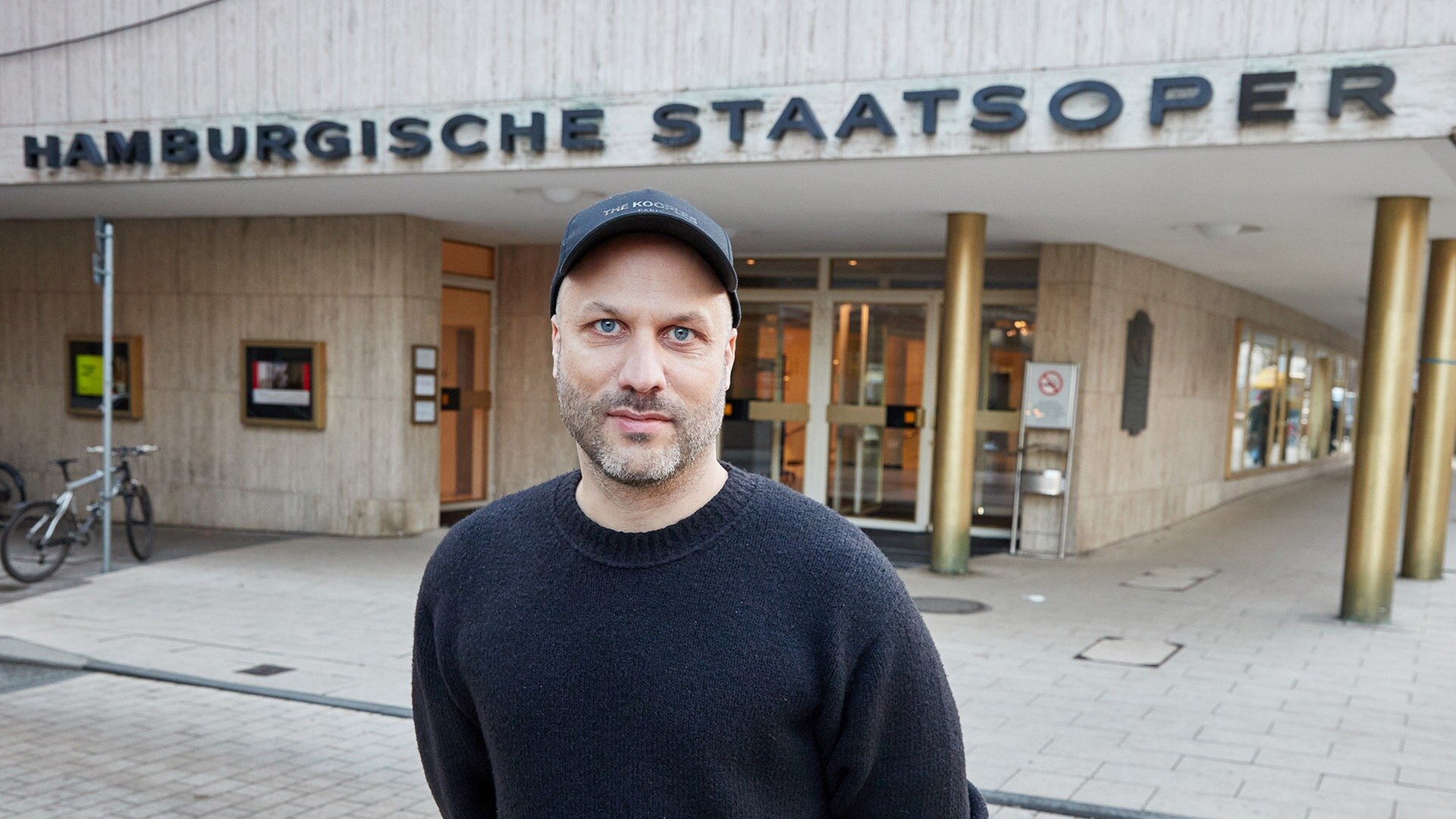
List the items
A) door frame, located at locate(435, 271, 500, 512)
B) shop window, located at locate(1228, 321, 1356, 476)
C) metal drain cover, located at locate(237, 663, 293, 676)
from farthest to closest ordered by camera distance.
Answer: shop window, located at locate(1228, 321, 1356, 476) → door frame, located at locate(435, 271, 500, 512) → metal drain cover, located at locate(237, 663, 293, 676)

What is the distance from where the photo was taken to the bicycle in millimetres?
8781

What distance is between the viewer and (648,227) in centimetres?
Result: 139

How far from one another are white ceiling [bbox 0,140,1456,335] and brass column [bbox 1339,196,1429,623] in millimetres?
250

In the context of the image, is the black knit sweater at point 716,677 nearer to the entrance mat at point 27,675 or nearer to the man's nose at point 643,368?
the man's nose at point 643,368

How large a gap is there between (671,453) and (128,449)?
980 centimetres

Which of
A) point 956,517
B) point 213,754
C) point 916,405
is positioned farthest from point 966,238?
point 213,754

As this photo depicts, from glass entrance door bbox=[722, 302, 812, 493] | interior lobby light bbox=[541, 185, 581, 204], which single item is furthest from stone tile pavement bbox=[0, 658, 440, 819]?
glass entrance door bbox=[722, 302, 812, 493]

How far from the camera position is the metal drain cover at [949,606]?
857 cm

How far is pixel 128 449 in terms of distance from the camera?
393 inches

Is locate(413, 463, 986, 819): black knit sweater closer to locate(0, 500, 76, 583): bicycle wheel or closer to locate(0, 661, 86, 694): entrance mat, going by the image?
locate(0, 661, 86, 694): entrance mat

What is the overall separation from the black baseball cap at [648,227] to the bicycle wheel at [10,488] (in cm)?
1217

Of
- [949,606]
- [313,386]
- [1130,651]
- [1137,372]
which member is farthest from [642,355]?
[1137,372]

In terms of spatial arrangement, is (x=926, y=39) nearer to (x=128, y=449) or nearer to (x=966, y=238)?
(x=966, y=238)

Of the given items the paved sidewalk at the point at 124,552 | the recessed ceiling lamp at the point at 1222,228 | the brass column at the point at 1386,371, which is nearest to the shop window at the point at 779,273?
the recessed ceiling lamp at the point at 1222,228
